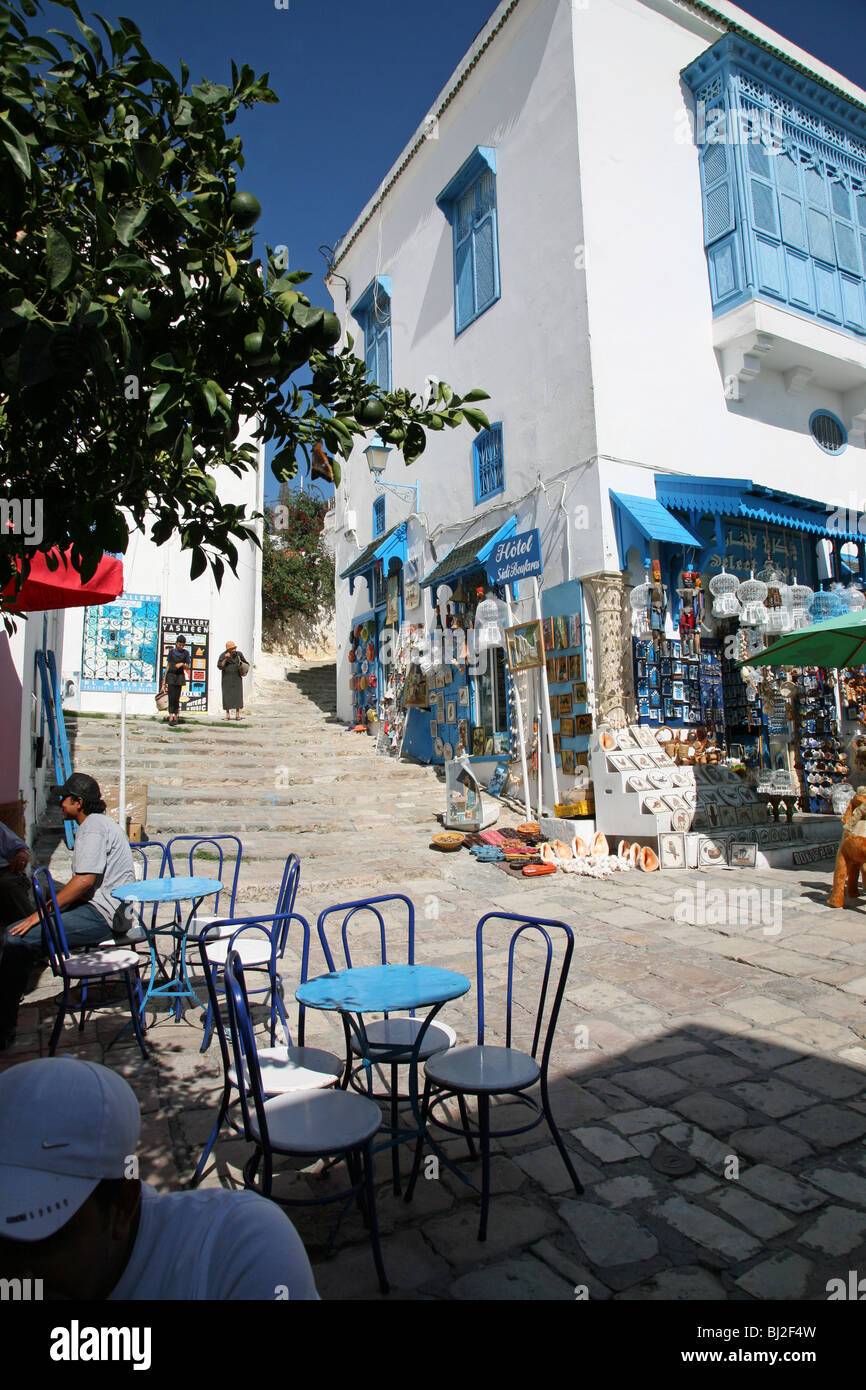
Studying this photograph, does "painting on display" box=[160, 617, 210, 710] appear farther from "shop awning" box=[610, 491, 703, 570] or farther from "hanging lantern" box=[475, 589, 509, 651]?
"shop awning" box=[610, 491, 703, 570]

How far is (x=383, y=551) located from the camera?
1452 cm

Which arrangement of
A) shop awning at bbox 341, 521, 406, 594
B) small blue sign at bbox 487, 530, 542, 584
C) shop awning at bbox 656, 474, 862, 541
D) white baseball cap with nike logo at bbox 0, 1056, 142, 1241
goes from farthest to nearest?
1. shop awning at bbox 341, 521, 406, 594
2. shop awning at bbox 656, 474, 862, 541
3. small blue sign at bbox 487, 530, 542, 584
4. white baseball cap with nike logo at bbox 0, 1056, 142, 1241

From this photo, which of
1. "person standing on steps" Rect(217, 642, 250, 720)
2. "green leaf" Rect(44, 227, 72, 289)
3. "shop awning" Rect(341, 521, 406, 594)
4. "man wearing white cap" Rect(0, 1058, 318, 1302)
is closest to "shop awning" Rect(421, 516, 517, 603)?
"shop awning" Rect(341, 521, 406, 594)

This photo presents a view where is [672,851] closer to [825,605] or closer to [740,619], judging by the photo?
[740,619]

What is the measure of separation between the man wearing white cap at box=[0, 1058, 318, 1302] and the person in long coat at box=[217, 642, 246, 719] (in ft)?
46.5

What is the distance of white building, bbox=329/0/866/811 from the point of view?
33.2ft

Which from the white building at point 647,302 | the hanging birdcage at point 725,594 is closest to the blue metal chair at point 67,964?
the white building at point 647,302

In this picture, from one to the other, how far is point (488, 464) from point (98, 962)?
32.5 ft

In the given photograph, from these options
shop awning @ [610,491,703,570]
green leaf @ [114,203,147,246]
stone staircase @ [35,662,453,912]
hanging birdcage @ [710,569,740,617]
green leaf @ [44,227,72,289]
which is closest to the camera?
green leaf @ [44,227,72,289]

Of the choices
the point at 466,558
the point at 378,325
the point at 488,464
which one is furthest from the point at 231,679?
the point at 378,325

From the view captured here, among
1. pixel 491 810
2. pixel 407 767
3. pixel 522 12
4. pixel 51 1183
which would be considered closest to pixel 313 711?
pixel 407 767

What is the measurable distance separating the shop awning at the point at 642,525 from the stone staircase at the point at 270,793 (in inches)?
174

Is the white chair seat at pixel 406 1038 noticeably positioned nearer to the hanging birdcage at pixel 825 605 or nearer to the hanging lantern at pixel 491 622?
the hanging lantern at pixel 491 622

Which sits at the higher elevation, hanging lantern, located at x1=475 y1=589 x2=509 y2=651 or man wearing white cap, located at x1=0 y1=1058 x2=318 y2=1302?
hanging lantern, located at x1=475 y1=589 x2=509 y2=651
